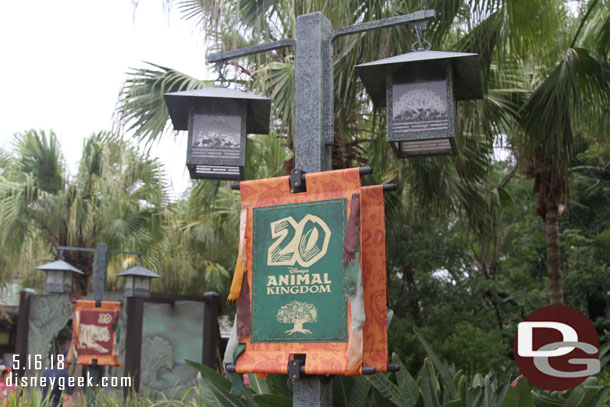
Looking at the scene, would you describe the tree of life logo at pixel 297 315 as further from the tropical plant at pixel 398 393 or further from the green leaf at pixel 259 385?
the green leaf at pixel 259 385

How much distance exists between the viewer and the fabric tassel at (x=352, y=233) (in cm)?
324

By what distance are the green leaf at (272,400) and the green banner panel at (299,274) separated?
76 centimetres

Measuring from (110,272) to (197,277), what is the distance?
2.68 metres

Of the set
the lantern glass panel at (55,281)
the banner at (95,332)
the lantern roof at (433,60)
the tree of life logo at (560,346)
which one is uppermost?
the lantern roof at (433,60)

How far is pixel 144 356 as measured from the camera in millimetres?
13484

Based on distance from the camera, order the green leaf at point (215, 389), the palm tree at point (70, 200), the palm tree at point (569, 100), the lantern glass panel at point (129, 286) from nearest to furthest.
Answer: the green leaf at point (215, 389), the palm tree at point (569, 100), the lantern glass panel at point (129, 286), the palm tree at point (70, 200)

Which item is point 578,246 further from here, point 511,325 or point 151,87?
point 151,87

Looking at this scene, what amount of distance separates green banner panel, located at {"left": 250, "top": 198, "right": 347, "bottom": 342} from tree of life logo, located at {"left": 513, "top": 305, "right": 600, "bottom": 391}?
1050 mm

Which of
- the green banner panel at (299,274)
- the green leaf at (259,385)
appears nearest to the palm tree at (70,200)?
the green leaf at (259,385)

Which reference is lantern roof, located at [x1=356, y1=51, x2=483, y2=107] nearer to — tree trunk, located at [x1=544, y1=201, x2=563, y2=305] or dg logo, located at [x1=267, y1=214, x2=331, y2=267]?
dg logo, located at [x1=267, y1=214, x2=331, y2=267]

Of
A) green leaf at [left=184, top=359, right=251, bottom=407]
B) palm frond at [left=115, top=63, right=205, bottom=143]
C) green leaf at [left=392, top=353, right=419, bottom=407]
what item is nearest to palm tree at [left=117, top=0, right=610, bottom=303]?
palm frond at [left=115, top=63, right=205, bottom=143]

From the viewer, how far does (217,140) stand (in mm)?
3941

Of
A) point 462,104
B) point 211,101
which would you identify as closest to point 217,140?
Answer: point 211,101

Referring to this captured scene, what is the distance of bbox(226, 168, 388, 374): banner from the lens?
3.24 m
